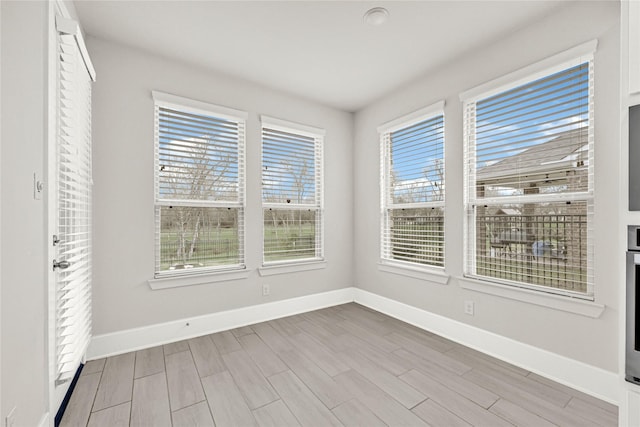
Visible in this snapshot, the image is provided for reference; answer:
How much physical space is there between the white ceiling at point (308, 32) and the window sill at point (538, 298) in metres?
2.08

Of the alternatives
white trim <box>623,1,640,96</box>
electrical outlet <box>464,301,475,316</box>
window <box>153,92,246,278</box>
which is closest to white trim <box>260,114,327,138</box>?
window <box>153,92,246,278</box>

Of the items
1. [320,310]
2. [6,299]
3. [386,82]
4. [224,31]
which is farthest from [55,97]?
[320,310]

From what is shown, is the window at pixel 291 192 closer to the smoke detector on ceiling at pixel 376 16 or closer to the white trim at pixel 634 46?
the smoke detector on ceiling at pixel 376 16

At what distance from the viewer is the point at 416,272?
3.16 meters

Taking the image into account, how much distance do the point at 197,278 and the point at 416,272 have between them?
90.2 inches

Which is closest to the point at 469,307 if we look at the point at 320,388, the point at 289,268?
the point at 320,388

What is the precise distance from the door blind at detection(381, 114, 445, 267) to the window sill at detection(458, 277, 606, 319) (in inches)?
16.8

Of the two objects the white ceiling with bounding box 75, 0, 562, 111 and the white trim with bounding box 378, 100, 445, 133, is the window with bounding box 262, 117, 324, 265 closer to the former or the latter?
the white ceiling with bounding box 75, 0, 562, 111

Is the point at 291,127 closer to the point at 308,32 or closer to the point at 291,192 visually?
the point at 291,192

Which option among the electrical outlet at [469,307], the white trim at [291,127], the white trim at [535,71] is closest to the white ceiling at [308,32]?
the white trim at [535,71]

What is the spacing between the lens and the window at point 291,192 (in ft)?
11.1

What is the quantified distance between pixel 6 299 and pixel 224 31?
223 centimetres

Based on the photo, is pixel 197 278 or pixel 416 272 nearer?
pixel 197 278

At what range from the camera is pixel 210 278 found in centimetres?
296
